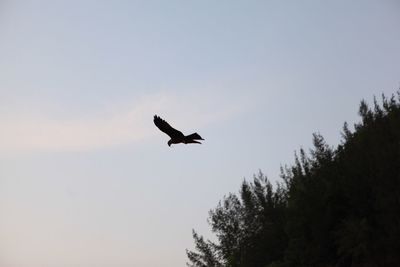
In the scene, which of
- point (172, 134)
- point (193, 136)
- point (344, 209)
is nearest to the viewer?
point (193, 136)

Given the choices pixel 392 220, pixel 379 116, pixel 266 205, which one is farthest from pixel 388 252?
pixel 266 205

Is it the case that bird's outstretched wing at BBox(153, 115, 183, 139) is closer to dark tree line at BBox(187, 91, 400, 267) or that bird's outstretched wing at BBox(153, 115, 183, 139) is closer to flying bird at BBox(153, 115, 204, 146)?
flying bird at BBox(153, 115, 204, 146)

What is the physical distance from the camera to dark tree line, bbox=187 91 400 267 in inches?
1294

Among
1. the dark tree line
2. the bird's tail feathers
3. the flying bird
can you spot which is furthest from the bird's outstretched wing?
the dark tree line

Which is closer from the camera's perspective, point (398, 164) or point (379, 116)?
point (398, 164)

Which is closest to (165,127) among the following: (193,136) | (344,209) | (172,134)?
(172,134)

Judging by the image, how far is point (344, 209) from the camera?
37656mm

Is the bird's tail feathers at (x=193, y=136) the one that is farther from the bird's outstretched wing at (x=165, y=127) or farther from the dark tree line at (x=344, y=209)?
the dark tree line at (x=344, y=209)

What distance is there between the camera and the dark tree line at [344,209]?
32.9m

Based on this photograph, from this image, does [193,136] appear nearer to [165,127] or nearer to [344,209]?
[165,127]

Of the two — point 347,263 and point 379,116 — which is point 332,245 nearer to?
point 347,263

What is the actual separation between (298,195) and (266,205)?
38.7ft

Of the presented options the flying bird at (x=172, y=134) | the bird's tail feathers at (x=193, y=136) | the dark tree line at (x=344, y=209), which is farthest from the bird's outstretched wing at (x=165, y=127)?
the dark tree line at (x=344, y=209)

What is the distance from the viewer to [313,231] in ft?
125
